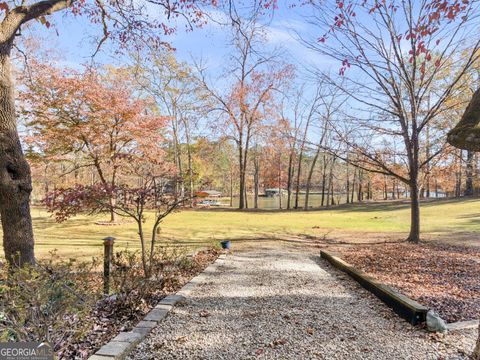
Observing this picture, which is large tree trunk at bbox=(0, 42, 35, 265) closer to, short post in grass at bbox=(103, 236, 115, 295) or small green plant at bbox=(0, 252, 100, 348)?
short post in grass at bbox=(103, 236, 115, 295)

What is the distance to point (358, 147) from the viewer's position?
26.0 feet

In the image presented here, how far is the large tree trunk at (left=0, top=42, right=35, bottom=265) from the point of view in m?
3.30

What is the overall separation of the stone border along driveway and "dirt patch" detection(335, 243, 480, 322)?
2697 mm

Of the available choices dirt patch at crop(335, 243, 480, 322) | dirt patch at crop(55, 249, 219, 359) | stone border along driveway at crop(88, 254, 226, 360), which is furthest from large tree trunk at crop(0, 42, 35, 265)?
dirt patch at crop(335, 243, 480, 322)

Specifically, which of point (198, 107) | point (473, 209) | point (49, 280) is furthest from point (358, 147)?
point (198, 107)

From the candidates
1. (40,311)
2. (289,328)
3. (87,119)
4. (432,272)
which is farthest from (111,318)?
(87,119)

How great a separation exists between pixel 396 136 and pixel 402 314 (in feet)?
19.9

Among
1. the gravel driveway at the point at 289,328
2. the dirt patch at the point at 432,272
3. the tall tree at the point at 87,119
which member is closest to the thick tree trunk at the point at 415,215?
the dirt patch at the point at 432,272

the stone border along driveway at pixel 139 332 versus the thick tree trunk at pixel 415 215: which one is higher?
the thick tree trunk at pixel 415 215

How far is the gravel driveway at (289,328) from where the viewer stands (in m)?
2.32

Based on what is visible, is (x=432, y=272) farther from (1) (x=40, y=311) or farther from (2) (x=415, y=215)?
(1) (x=40, y=311)

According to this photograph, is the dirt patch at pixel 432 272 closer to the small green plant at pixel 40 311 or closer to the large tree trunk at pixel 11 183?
the small green plant at pixel 40 311

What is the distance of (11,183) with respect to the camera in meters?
3.32

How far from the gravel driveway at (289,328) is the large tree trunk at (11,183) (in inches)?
77.3
